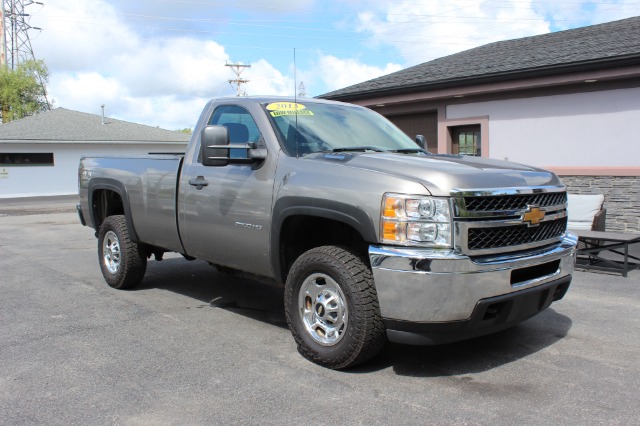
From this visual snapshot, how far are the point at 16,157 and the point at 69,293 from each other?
2869cm

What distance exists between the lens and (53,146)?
3275 cm

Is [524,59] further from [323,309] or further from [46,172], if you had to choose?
[46,172]

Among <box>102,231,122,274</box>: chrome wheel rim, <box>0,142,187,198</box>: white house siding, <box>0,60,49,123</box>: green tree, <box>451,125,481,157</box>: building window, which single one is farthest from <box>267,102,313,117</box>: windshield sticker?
<box>0,60,49,123</box>: green tree

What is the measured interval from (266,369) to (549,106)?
8984 millimetres

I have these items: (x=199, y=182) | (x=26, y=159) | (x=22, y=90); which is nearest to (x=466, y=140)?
(x=199, y=182)

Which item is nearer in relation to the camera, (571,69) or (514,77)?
(571,69)

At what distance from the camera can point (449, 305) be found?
3.67 meters

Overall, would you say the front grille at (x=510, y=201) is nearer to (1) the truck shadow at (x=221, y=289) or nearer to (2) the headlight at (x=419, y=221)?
(2) the headlight at (x=419, y=221)

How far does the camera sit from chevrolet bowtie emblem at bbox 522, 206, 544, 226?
4.05 meters

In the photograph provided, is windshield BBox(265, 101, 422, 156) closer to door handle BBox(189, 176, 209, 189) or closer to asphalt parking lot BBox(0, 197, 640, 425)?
door handle BBox(189, 176, 209, 189)

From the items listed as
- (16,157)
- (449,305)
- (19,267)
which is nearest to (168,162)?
(449,305)

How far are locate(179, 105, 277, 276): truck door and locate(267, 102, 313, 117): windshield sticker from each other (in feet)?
0.65

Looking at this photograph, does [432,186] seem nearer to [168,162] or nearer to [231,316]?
[231,316]

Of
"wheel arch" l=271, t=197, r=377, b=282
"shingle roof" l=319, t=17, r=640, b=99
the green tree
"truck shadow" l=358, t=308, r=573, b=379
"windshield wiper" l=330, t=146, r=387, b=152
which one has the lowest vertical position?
"truck shadow" l=358, t=308, r=573, b=379
